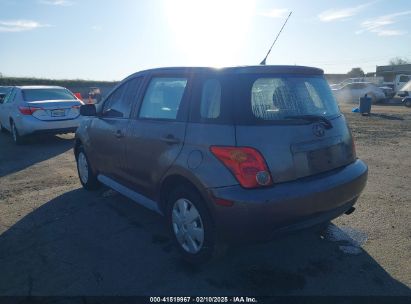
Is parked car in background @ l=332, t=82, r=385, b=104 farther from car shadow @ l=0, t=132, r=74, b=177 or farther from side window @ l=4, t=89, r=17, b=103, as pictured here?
side window @ l=4, t=89, r=17, b=103

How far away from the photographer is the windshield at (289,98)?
3.02 metres

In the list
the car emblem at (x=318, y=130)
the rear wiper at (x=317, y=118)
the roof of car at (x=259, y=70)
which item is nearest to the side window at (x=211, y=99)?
the roof of car at (x=259, y=70)

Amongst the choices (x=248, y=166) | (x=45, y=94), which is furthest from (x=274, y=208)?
(x=45, y=94)

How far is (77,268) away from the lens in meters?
3.39

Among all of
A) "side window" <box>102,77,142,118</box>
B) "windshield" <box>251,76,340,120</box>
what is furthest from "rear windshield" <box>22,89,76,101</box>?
"windshield" <box>251,76,340,120</box>

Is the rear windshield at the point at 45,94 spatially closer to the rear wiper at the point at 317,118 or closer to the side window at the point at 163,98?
the side window at the point at 163,98

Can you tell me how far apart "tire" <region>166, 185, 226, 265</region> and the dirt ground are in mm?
185

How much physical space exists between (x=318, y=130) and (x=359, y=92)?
1042 inches

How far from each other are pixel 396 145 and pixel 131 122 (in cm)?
765

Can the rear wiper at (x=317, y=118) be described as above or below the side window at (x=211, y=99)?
below

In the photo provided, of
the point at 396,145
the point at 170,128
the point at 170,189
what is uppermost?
the point at 170,128

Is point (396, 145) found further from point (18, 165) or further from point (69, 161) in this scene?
point (18, 165)

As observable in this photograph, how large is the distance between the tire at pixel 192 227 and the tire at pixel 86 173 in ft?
7.65

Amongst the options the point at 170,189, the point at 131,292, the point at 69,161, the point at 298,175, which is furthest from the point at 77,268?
the point at 69,161
